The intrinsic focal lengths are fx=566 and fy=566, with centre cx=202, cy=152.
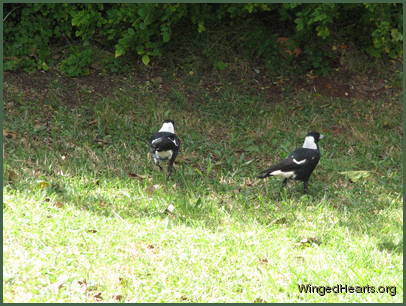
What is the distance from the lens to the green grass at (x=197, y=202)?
13.3 ft

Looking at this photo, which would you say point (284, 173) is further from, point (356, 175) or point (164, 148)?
point (164, 148)

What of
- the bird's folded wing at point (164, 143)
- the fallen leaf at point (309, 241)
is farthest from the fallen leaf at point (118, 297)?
the bird's folded wing at point (164, 143)

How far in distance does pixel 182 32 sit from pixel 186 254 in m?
6.45

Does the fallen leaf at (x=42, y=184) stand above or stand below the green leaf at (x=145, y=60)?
below

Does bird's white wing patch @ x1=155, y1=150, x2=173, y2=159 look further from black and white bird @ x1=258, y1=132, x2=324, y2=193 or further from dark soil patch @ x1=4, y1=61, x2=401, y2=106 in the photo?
dark soil patch @ x1=4, y1=61, x2=401, y2=106

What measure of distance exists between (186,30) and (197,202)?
17.7 ft

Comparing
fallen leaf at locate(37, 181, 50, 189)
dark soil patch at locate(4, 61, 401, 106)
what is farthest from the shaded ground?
fallen leaf at locate(37, 181, 50, 189)

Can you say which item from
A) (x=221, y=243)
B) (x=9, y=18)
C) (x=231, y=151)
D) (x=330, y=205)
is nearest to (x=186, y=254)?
(x=221, y=243)

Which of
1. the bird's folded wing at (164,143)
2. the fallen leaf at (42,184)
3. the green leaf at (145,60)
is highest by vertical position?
the green leaf at (145,60)

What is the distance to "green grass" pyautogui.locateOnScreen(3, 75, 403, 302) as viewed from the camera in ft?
13.3

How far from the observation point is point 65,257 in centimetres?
423

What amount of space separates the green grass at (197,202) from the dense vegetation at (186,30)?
2.90 ft

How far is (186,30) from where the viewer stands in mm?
10195

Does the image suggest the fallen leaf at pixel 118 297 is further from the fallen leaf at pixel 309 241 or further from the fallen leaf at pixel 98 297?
the fallen leaf at pixel 309 241
